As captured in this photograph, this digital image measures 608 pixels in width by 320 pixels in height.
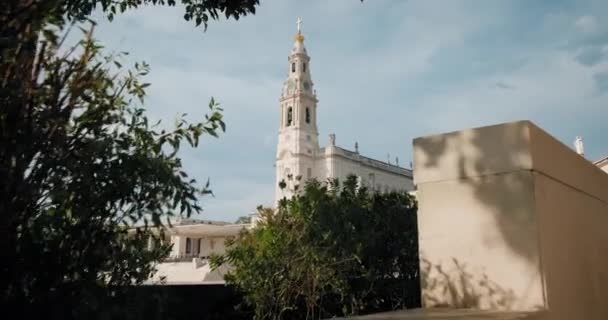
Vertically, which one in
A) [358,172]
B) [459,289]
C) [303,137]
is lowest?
[459,289]

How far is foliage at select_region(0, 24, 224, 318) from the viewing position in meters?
1.59

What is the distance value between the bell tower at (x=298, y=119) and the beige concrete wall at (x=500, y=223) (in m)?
46.5

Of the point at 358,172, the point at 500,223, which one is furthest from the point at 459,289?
the point at 358,172

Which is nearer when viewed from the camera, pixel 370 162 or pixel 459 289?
pixel 459 289

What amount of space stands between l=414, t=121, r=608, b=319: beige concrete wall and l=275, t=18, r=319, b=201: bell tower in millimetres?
46527

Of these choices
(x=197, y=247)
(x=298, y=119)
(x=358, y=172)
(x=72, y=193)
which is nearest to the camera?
Answer: (x=72, y=193)

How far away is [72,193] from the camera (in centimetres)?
161

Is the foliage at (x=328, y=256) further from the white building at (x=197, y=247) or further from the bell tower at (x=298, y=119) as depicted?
the bell tower at (x=298, y=119)

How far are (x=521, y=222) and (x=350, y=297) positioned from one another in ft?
6.46

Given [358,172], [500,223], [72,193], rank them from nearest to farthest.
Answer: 1. [72,193]
2. [500,223]
3. [358,172]

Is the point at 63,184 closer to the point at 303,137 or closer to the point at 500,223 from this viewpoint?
the point at 500,223

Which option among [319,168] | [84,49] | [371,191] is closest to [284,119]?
[319,168]

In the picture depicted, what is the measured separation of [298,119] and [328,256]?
47.4 metres

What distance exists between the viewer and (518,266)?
2982 millimetres
